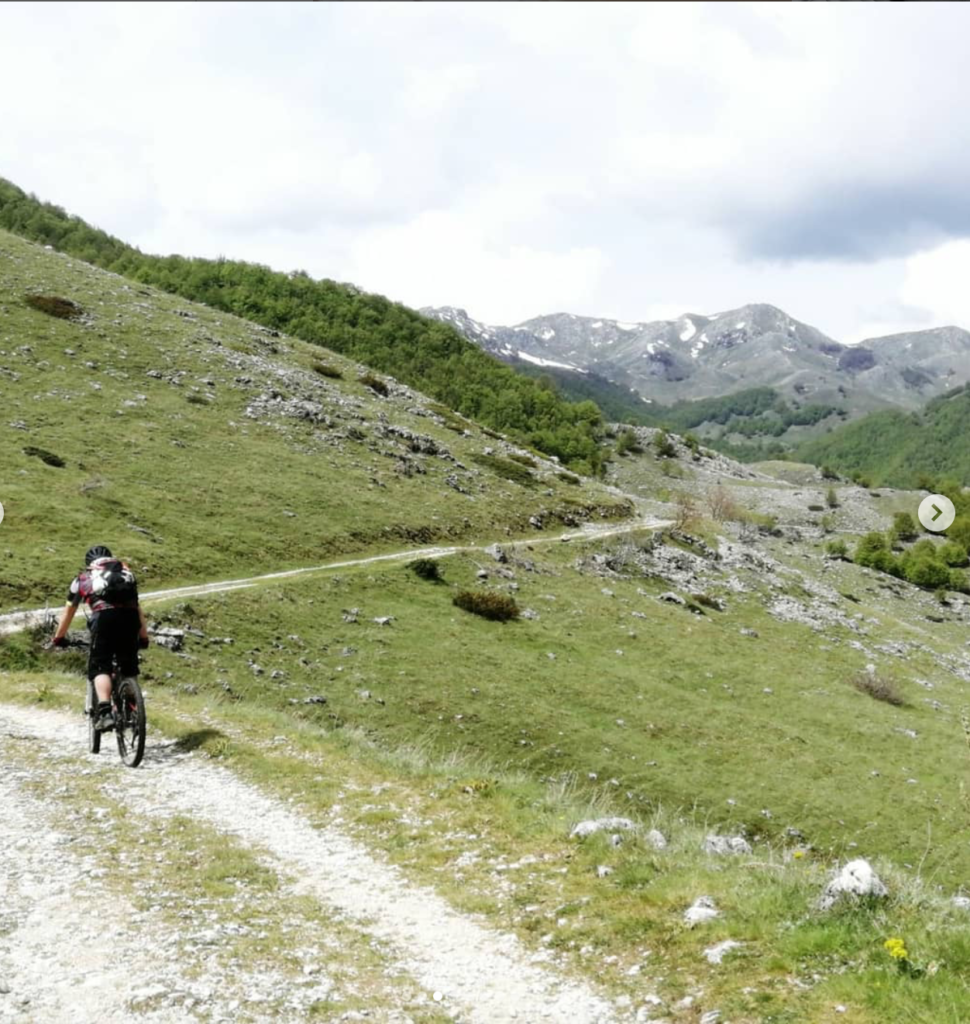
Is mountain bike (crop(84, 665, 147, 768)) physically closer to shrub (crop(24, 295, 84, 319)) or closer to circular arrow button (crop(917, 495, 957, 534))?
shrub (crop(24, 295, 84, 319))

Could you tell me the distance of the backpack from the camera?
46.6 ft

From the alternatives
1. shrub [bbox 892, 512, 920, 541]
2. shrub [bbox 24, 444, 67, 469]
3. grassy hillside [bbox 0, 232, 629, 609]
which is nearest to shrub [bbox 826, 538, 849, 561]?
shrub [bbox 892, 512, 920, 541]

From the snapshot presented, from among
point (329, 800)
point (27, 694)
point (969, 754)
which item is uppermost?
point (329, 800)

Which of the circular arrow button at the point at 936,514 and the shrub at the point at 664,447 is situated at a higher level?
the shrub at the point at 664,447

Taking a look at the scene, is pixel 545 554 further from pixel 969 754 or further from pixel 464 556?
pixel 969 754

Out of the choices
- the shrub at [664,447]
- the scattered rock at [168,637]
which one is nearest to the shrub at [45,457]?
the scattered rock at [168,637]

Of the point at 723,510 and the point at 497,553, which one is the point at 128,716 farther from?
the point at 723,510

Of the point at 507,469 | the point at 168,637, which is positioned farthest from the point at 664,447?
the point at 168,637

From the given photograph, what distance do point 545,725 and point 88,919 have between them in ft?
77.7

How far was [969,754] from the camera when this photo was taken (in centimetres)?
3753

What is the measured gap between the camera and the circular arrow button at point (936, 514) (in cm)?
13975

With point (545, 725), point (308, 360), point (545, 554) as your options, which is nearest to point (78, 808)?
point (545, 725)

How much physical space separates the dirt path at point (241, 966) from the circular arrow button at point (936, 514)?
15087 cm

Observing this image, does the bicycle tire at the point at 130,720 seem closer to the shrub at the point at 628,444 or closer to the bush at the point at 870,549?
the bush at the point at 870,549
